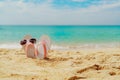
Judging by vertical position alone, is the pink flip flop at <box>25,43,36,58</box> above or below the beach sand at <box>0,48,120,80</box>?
above

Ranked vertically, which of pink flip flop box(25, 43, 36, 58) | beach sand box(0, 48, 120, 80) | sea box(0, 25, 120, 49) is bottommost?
sea box(0, 25, 120, 49)

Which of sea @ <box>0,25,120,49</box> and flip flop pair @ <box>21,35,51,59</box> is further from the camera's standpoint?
sea @ <box>0,25,120,49</box>

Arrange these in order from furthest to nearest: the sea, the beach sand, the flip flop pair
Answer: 1. the sea
2. the flip flop pair
3. the beach sand

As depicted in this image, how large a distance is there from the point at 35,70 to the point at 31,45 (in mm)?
1405

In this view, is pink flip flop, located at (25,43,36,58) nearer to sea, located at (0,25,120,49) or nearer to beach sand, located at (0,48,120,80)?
beach sand, located at (0,48,120,80)

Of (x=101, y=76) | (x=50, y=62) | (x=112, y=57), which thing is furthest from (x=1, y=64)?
(x=112, y=57)

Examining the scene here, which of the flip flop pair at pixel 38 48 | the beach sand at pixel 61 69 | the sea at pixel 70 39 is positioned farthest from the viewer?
the sea at pixel 70 39

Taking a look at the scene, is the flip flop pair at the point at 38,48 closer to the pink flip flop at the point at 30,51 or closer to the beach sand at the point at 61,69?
the pink flip flop at the point at 30,51

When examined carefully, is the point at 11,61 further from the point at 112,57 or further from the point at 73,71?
the point at 112,57

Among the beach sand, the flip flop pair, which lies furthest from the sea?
the beach sand

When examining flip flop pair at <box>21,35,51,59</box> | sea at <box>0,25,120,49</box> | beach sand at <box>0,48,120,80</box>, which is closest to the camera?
beach sand at <box>0,48,120,80</box>

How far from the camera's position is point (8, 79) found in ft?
13.8

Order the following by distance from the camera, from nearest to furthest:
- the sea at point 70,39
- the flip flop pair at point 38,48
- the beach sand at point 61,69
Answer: the beach sand at point 61,69 < the flip flop pair at point 38,48 < the sea at point 70,39

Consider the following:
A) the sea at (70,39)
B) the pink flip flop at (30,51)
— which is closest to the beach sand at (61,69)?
the pink flip flop at (30,51)
